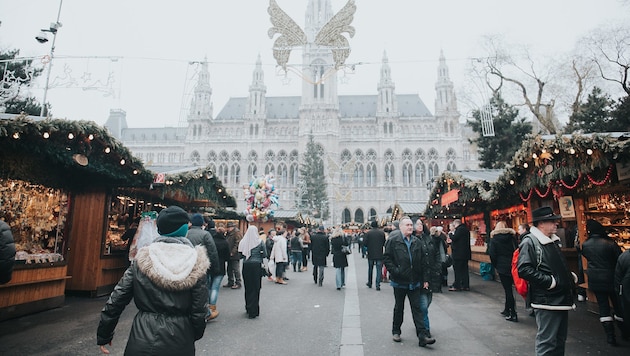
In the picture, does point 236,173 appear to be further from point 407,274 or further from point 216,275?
point 407,274

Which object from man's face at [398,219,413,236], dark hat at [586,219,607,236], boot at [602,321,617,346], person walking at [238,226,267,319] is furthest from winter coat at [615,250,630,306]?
person walking at [238,226,267,319]

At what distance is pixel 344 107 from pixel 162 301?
55.9 m

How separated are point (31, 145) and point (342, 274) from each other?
6289 millimetres

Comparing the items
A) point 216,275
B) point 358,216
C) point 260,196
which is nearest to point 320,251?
point 216,275

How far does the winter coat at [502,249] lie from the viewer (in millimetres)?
5676

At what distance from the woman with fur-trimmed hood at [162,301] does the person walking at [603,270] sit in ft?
15.3

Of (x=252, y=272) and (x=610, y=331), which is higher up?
(x=252, y=272)

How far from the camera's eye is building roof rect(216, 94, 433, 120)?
5388 centimetres

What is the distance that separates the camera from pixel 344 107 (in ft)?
184

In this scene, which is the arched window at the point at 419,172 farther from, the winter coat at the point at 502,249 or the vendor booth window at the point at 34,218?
the vendor booth window at the point at 34,218

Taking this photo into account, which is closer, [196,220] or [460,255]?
[196,220]

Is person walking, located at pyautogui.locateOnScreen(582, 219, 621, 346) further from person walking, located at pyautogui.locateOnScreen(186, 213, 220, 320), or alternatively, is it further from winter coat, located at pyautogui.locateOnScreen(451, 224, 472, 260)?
person walking, located at pyautogui.locateOnScreen(186, 213, 220, 320)

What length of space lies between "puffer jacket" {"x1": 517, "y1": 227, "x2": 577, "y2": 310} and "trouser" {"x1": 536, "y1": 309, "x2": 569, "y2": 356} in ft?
0.27

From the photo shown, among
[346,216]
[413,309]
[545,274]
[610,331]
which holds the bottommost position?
[610,331]
